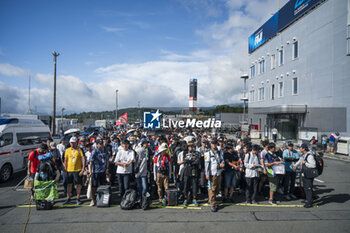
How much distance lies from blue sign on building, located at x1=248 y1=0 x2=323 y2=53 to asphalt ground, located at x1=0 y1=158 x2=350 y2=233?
23.3 meters

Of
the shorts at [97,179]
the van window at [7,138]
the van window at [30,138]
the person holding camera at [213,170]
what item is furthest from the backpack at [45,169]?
the person holding camera at [213,170]

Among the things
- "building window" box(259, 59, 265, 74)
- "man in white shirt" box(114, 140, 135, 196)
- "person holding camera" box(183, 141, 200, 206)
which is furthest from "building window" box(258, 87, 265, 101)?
"man in white shirt" box(114, 140, 135, 196)

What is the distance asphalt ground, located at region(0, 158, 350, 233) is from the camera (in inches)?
196

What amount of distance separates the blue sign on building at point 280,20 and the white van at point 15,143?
27057mm

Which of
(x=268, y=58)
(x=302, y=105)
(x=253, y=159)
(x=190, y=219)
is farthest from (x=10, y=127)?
(x=268, y=58)

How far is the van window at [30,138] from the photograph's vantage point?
9.48 meters

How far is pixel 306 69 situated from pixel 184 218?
2356 centimetres

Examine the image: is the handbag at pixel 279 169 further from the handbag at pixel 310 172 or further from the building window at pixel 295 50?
the building window at pixel 295 50

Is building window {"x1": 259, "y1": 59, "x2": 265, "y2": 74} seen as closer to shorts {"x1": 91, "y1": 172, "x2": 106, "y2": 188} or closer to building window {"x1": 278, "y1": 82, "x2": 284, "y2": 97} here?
building window {"x1": 278, "y1": 82, "x2": 284, "y2": 97}

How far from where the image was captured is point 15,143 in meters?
9.05

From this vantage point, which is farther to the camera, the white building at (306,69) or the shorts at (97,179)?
the white building at (306,69)

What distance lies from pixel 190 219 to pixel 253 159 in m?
2.69

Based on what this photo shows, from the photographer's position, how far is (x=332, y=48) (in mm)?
19203

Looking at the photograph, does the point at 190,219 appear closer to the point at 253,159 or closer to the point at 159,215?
the point at 159,215
